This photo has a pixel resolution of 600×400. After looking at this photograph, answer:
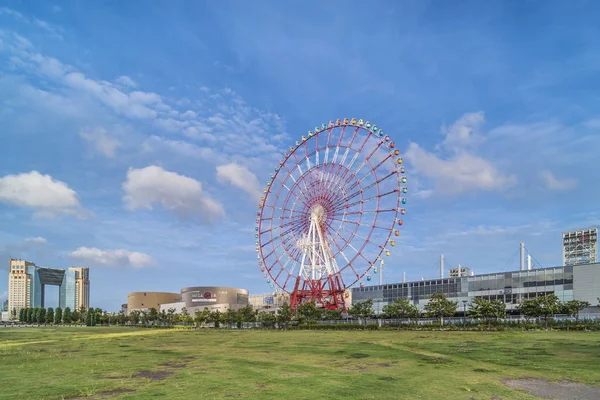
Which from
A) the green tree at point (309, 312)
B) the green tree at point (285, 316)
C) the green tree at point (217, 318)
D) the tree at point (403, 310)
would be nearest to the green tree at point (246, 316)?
the green tree at point (217, 318)

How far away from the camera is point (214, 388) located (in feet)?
77.7

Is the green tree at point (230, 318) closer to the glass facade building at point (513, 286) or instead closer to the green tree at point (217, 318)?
the green tree at point (217, 318)

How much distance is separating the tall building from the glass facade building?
2631 centimetres

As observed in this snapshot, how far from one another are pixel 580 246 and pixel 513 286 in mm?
31582

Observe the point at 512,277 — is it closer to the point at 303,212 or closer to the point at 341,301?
the point at 341,301

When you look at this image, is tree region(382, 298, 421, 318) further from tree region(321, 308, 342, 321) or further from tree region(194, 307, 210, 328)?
tree region(194, 307, 210, 328)

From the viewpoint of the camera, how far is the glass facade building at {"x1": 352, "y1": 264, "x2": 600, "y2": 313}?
94.4m

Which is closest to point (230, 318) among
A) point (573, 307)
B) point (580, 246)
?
point (573, 307)

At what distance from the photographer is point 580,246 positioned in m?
126

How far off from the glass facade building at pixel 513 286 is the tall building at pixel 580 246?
26.3 m

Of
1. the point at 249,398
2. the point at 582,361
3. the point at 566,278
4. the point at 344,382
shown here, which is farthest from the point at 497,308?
the point at 249,398

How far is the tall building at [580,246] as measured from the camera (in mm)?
122688

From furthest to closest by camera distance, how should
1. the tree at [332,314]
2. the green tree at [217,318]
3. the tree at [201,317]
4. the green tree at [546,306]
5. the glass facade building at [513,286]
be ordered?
the tree at [201,317] < the green tree at [217,318] < the tree at [332,314] < the glass facade building at [513,286] < the green tree at [546,306]

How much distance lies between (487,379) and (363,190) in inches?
2536
